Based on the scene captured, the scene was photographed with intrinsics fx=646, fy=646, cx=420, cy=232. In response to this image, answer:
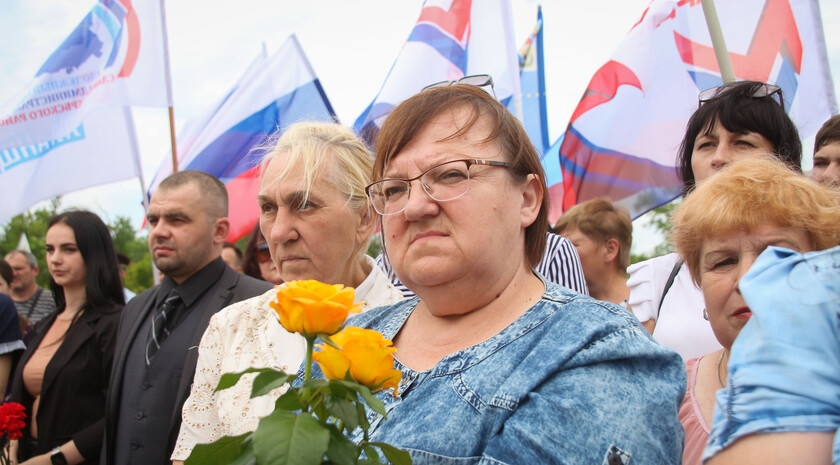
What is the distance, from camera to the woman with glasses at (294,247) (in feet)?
7.87

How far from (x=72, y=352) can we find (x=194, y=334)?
109 cm

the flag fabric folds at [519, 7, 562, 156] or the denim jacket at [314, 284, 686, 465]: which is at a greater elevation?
the flag fabric folds at [519, 7, 562, 156]

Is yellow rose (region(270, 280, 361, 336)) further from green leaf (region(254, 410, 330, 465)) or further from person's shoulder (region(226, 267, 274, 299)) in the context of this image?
person's shoulder (region(226, 267, 274, 299))

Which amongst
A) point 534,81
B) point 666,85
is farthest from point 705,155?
point 534,81

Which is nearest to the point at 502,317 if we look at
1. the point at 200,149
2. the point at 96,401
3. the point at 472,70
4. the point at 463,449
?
the point at 463,449

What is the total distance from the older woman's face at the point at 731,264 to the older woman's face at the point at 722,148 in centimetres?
84

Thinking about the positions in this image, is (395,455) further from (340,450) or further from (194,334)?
(194,334)

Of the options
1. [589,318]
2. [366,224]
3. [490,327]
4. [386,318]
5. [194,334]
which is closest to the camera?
[589,318]

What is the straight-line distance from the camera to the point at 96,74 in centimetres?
616

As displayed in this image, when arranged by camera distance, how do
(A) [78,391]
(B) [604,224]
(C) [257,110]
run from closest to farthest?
1. (A) [78,391]
2. (B) [604,224]
3. (C) [257,110]

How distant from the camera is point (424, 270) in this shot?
1629 millimetres

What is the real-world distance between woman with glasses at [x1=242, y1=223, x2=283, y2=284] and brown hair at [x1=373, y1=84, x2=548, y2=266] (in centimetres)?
379

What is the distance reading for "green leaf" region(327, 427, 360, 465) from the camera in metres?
0.97

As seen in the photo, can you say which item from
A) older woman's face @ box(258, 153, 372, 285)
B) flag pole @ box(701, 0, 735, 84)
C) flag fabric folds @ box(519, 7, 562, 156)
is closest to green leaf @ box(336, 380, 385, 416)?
older woman's face @ box(258, 153, 372, 285)
